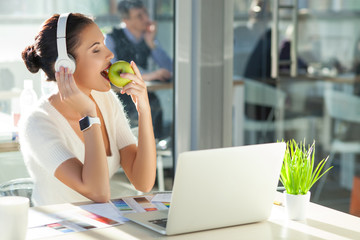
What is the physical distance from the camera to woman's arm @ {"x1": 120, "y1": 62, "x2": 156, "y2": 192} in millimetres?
2303

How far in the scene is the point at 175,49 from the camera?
3.45 meters

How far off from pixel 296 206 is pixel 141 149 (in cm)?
78

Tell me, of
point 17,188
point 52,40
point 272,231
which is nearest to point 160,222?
point 272,231

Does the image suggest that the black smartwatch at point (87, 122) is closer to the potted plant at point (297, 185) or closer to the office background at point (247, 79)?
the potted plant at point (297, 185)

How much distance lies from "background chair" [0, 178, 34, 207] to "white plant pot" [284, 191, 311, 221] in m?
1.26

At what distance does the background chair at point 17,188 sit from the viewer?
2.71m

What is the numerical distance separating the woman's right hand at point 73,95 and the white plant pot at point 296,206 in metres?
0.79

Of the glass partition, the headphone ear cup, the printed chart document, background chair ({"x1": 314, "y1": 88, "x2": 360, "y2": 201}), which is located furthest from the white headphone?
background chair ({"x1": 314, "y1": 88, "x2": 360, "y2": 201})

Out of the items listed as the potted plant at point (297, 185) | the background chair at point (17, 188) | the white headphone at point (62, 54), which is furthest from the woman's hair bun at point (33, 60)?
the potted plant at point (297, 185)

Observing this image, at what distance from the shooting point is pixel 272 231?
1671mm

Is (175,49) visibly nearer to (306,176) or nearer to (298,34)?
(298,34)

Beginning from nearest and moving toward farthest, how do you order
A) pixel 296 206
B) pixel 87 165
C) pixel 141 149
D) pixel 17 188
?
pixel 296 206 < pixel 87 165 < pixel 141 149 < pixel 17 188

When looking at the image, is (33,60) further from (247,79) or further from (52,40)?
(247,79)

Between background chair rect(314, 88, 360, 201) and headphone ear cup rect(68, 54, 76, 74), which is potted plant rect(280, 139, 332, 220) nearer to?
headphone ear cup rect(68, 54, 76, 74)
